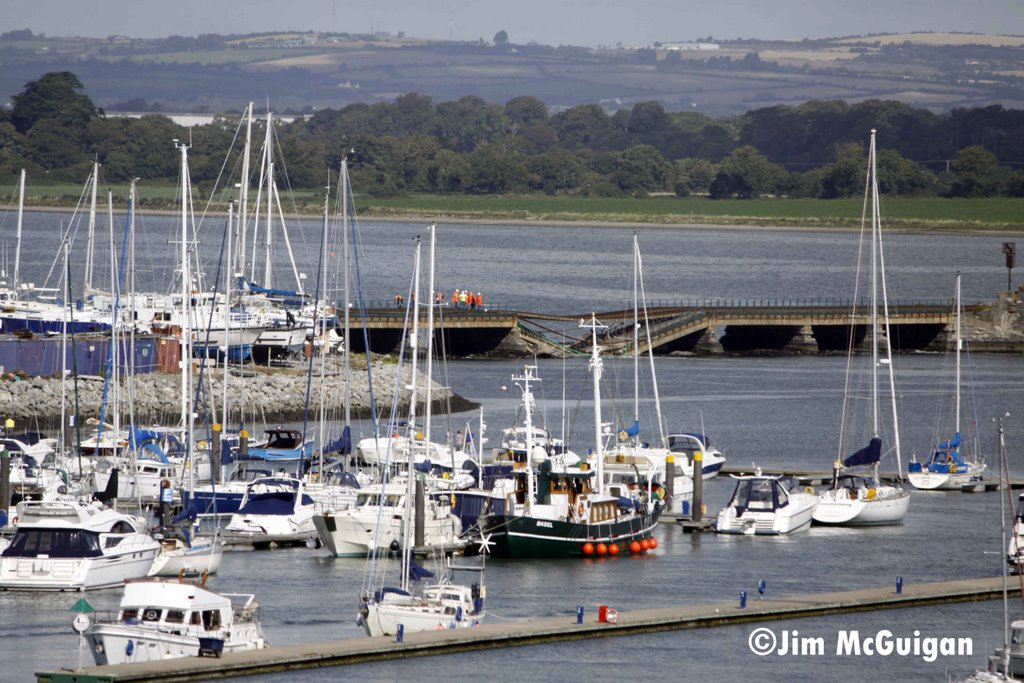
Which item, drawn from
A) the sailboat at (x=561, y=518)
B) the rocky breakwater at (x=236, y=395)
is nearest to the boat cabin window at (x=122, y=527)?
the sailboat at (x=561, y=518)

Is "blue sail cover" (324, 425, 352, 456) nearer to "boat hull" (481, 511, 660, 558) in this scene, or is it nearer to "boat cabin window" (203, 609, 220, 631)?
"boat hull" (481, 511, 660, 558)

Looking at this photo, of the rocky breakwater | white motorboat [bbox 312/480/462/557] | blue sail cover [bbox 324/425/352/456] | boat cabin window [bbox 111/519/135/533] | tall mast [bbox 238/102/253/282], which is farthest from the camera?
tall mast [bbox 238/102/253/282]

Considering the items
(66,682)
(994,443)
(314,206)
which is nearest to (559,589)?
(66,682)

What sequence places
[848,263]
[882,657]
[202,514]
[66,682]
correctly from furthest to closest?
[848,263] < [202,514] < [882,657] < [66,682]

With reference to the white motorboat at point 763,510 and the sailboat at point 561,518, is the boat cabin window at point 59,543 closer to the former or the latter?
the sailboat at point 561,518

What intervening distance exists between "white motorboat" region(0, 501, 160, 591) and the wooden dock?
604cm

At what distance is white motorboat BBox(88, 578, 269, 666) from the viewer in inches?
1091

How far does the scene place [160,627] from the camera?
27922 millimetres

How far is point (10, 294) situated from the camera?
7156 centimetres

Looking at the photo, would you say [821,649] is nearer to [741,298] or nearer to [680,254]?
[741,298]

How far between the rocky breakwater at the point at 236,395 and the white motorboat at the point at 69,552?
17.6 meters

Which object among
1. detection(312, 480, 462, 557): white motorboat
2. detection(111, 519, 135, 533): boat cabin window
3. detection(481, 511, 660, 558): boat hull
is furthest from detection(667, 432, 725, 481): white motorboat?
detection(111, 519, 135, 533): boat cabin window

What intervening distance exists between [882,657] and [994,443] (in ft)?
95.6

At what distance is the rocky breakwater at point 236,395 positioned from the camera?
55.3 meters
